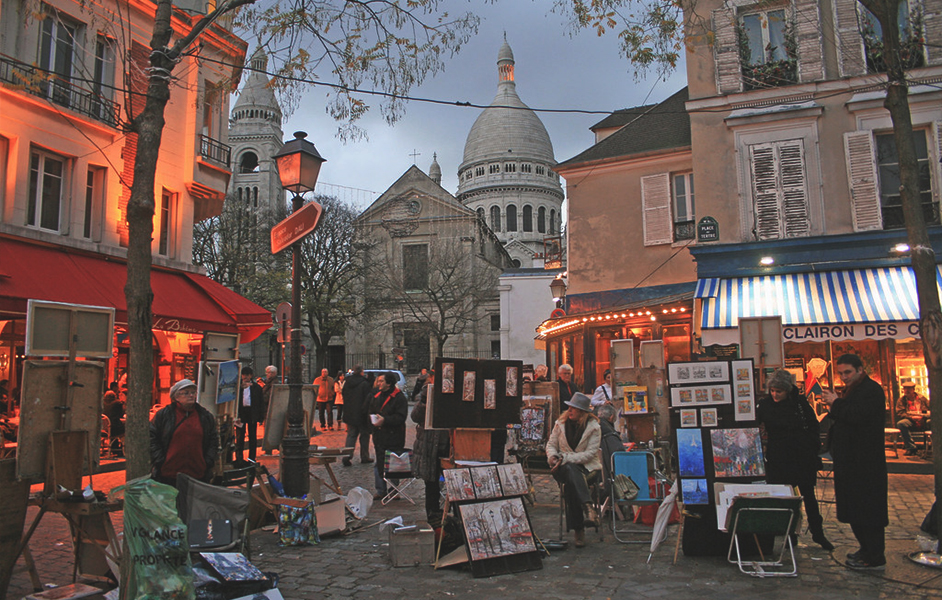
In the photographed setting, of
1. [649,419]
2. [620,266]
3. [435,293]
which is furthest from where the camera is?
[435,293]

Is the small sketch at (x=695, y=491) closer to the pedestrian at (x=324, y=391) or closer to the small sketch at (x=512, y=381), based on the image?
the small sketch at (x=512, y=381)

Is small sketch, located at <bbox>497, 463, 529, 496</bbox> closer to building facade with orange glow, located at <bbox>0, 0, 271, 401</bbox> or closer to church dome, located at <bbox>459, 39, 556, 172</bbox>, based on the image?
building facade with orange glow, located at <bbox>0, 0, 271, 401</bbox>

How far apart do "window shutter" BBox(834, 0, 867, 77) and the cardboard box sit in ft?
39.4

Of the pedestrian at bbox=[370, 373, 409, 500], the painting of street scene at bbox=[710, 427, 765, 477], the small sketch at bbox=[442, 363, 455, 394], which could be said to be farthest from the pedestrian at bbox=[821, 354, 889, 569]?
A: the pedestrian at bbox=[370, 373, 409, 500]

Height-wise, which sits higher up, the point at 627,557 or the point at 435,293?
the point at 435,293

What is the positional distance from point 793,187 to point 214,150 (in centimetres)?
1313

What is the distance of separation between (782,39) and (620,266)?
19.1ft

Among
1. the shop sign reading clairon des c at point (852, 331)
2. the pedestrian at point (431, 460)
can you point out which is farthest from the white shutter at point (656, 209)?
the pedestrian at point (431, 460)

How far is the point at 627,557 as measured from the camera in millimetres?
6051

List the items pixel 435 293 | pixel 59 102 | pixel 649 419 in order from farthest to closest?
Result: 1. pixel 435 293
2. pixel 59 102
3. pixel 649 419

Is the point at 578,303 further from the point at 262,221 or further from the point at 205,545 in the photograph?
the point at 262,221

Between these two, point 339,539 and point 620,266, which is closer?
point 339,539

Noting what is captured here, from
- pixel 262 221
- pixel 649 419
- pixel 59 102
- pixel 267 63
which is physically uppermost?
pixel 262 221

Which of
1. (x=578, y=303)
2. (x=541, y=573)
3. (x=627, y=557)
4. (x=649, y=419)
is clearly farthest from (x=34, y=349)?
(x=578, y=303)
